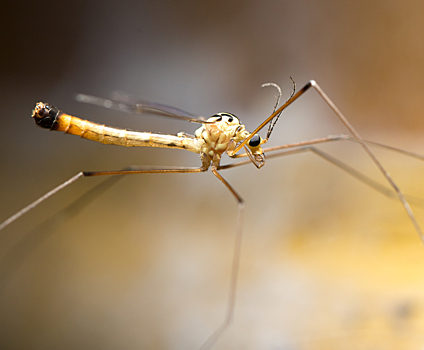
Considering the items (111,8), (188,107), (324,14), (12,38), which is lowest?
(12,38)

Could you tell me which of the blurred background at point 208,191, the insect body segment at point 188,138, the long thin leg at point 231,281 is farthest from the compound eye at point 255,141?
the blurred background at point 208,191

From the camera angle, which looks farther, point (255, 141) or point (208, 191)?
point (208, 191)

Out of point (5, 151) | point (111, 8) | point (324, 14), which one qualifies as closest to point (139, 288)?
point (5, 151)

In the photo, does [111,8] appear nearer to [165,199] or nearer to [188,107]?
[188,107]

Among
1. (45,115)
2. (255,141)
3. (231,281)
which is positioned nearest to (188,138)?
(255,141)

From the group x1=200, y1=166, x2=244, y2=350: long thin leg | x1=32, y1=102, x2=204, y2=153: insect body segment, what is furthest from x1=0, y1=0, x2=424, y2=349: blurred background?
x1=32, y1=102, x2=204, y2=153: insect body segment

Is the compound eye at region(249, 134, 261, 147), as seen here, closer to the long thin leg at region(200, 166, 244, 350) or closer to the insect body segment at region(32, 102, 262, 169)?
the insect body segment at region(32, 102, 262, 169)

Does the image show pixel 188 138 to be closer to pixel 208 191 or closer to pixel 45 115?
pixel 45 115

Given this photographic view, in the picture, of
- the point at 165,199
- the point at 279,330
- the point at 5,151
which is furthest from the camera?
the point at 165,199
